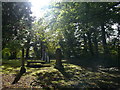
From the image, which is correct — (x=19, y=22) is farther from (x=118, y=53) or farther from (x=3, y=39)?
(x=118, y=53)

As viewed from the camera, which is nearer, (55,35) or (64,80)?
(64,80)

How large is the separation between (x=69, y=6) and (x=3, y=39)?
24.9 feet

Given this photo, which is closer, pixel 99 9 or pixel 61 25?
pixel 99 9

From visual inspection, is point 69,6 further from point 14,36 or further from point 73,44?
point 73,44

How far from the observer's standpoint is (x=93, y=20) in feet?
18.9

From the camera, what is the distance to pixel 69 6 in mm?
5395

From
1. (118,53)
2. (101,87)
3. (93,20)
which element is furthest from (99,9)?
(118,53)

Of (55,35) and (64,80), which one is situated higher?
(55,35)

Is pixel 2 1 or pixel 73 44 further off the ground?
pixel 2 1

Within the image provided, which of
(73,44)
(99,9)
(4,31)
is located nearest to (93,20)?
(99,9)

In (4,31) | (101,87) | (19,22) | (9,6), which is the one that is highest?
(9,6)

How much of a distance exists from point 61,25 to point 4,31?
635 cm

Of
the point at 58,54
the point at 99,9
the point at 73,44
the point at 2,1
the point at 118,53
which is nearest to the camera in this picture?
the point at 99,9

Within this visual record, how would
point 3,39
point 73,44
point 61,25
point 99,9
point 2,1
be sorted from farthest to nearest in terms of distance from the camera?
point 73,44 → point 3,39 → point 2,1 → point 61,25 → point 99,9
